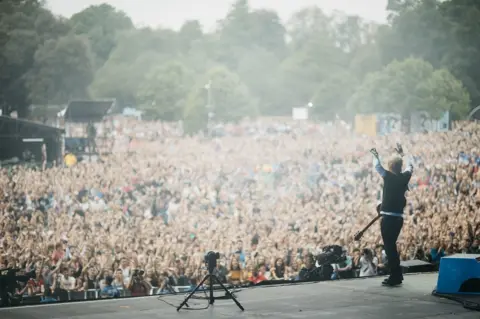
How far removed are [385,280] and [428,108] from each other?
162 inches

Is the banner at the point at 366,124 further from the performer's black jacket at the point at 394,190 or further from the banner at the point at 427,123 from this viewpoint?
the performer's black jacket at the point at 394,190

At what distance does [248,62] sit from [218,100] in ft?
1.94

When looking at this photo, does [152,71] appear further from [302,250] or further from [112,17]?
[302,250]

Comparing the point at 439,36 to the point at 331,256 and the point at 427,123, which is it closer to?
the point at 427,123

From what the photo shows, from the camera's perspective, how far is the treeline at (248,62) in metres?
7.68

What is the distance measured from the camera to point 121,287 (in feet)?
22.5

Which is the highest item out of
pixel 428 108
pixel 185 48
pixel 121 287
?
pixel 185 48

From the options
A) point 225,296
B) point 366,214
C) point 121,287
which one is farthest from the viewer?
point 366,214

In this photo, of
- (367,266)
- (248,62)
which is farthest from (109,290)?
(248,62)

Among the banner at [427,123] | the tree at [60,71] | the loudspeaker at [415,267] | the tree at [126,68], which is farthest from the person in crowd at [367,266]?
the tree at [60,71]

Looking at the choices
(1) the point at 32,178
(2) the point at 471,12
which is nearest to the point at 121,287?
(1) the point at 32,178

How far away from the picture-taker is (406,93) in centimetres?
887

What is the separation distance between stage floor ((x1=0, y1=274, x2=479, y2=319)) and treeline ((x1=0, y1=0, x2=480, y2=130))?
3567 millimetres

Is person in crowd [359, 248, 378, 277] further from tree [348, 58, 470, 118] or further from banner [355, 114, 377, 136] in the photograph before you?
tree [348, 58, 470, 118]
